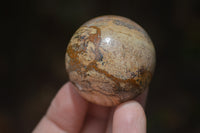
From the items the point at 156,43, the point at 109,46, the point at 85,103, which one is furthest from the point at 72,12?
the point at 109,46

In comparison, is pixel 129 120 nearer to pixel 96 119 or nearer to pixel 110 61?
pixel 110 61

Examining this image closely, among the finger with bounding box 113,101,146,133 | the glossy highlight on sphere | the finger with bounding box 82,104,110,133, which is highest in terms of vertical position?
the glossy highlight on sphere

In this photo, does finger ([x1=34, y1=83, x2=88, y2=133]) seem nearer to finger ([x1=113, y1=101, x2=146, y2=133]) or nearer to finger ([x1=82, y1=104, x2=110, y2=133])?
finger ([x1=82, y1=104, x2=110, y2=133])

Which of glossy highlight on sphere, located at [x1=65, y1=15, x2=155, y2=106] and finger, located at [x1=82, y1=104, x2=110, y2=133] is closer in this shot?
glossy highlight on sphere, located at [x1=65, y1=15, x2=155, y2=106]

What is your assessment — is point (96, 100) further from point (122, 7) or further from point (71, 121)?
point (122, 7)

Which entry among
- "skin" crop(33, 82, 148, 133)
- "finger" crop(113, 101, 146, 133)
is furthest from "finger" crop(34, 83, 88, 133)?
"finger" crop(113, 101, 146, 133)

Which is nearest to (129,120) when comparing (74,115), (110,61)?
(110,61)

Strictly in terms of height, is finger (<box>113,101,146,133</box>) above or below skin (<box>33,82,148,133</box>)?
above
